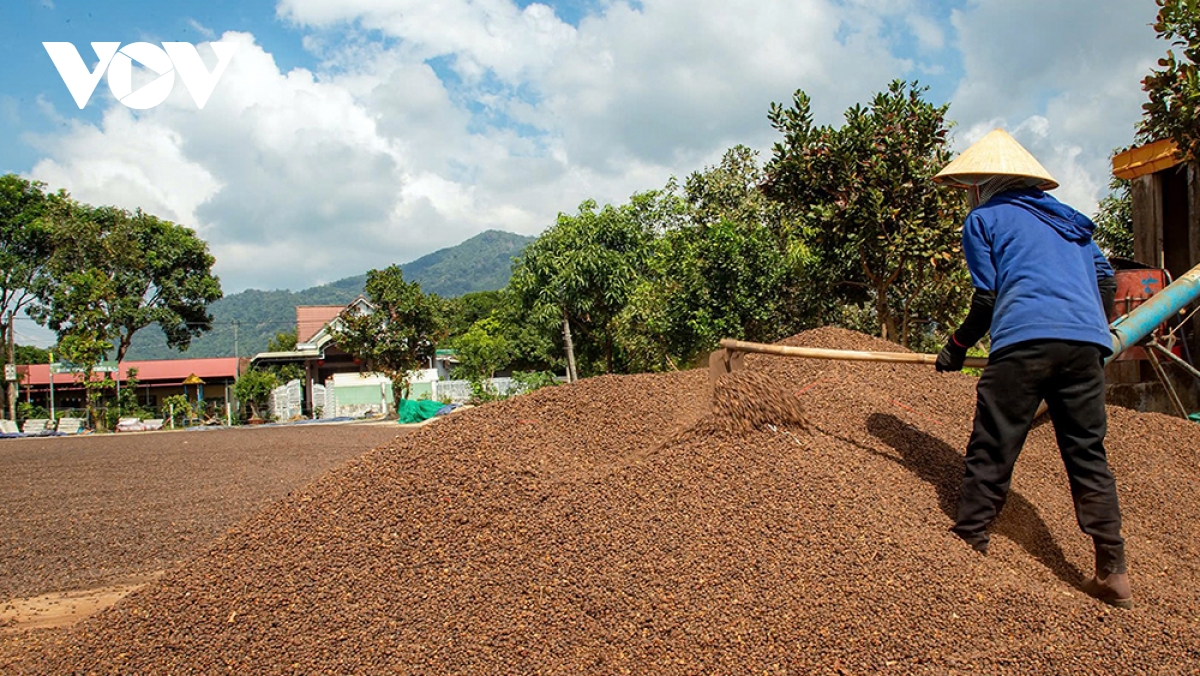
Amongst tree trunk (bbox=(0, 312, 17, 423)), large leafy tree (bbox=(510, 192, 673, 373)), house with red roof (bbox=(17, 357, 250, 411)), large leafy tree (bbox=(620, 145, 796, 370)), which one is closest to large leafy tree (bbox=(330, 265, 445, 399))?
large leafy tree (bbox=(510, 192, 673, 373))

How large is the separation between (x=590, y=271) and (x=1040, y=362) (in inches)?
639

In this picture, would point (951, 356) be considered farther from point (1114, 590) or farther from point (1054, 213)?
point (1114, 590)

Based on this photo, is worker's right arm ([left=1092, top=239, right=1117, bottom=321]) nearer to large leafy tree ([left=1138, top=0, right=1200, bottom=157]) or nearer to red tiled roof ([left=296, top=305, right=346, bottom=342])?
large leafy tree ([left=1138, top=0, right=1200, bottom=157])

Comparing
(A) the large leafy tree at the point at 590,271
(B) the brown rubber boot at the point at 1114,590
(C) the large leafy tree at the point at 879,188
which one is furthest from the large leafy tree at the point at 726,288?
(A) the large leafy tree at the point at 590,271

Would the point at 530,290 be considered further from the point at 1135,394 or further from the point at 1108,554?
the point at 1108,554

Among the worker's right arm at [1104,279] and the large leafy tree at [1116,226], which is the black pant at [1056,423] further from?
the large leafy tree at [1116,226]

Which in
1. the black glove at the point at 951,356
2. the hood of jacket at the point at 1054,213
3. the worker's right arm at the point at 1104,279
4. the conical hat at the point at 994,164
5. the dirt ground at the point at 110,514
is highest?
the conical hat at the point at 994,164

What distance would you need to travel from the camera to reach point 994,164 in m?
3.12

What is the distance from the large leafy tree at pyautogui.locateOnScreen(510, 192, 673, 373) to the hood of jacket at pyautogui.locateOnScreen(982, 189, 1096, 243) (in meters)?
14.5

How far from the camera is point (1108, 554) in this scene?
2.54 metres

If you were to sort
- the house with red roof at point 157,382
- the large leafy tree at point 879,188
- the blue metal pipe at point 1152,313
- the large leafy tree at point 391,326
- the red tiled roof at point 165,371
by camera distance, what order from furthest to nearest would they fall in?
the red tiled roof at point 165,371, the house with red roof at point 157,382, the large leafy tree at point 391,326, the large leafy tree at point 879,188, the blue metal pipe at point 1152,313

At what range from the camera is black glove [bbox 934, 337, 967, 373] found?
3021 mm

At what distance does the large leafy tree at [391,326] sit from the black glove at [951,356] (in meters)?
24.4

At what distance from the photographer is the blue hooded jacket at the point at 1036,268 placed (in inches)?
108
